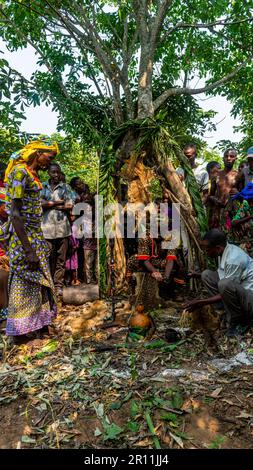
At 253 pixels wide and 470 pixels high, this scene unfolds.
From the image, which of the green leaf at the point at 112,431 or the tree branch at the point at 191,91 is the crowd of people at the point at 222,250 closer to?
the green leaf at the point at 112,431

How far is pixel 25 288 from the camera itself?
11.8ft

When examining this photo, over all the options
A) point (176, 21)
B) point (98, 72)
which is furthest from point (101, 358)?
point (176, 21)

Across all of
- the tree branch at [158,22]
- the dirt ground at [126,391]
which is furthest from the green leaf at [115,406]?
the tree branch at [158,22]

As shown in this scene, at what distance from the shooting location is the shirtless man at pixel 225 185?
17.6 feet

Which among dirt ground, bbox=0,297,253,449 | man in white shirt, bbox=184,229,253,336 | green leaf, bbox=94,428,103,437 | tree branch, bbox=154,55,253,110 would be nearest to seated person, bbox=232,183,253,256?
man in white shirt, bbox=184,229,253,336

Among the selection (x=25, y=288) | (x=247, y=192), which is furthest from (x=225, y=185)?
(x=25, y=288)

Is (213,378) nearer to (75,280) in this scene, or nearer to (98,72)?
(75,280)

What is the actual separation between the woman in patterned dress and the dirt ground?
0.36 m

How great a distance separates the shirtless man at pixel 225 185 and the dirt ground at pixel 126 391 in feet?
7.37

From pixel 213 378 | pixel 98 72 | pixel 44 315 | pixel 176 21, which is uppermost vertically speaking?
pixel 176 21

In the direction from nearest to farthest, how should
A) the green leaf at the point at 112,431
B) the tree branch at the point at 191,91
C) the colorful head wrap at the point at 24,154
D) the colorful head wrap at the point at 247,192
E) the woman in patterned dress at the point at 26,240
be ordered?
the green leaf at the point at 112,431 → the woman in patterned dress at the point at 26,240 → the colorful head wrap at the point at 24,154 → the colorful head wrap at the point at 247,192 → the tree branch at the point at 191,91

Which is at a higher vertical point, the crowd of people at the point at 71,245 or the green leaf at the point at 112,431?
the crowd of people at the point at 71,245
